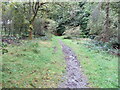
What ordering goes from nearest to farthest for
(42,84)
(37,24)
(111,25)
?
(42,84) < (111,25) < (37,24)

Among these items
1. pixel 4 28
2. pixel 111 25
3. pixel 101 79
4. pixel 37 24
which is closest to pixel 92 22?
pixel 111 25

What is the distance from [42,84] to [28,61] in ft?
9.57

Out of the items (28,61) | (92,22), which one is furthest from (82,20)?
(28,61)

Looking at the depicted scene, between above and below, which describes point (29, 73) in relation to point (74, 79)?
above

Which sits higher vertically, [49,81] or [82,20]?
[82,20]

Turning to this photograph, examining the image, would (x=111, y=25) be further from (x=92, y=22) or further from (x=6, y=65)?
(x=6, y=65)

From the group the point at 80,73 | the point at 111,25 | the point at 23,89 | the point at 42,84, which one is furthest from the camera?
the point at 111,25

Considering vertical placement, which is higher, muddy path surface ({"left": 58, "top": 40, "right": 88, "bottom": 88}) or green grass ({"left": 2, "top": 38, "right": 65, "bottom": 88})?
green grass ({"left": 2, "top": 38, "right": 65, "bottom": 88})

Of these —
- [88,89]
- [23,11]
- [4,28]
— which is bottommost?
[88,89]

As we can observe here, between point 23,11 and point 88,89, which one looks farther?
point 23,11

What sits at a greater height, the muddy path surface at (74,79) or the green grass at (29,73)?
the green grass at (29,73)

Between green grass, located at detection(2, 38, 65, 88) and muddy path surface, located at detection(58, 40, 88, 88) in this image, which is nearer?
green grass, located at detection(2, 38, 65, 88)

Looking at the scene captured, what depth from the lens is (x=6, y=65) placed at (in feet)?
23.1

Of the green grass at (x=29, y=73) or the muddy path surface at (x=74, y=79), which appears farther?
the muddy path surface at (x=74, y=79)
